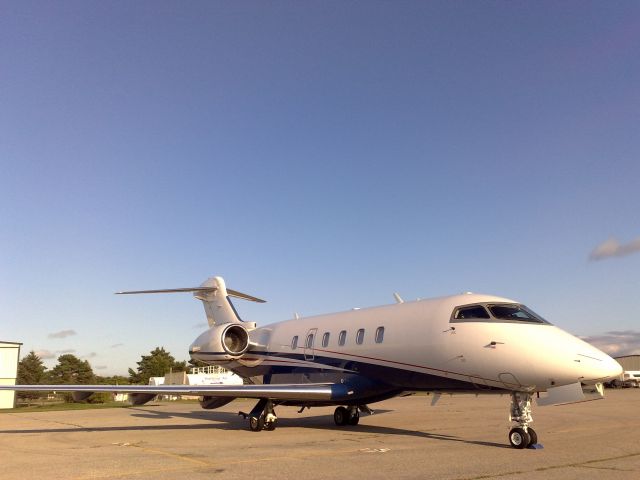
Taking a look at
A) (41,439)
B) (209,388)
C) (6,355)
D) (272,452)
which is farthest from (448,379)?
(6,355)

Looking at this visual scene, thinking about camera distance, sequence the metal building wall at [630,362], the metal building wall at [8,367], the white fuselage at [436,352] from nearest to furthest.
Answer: the white fuselage at [436,352] < the metal building wall at [8,367] < the metal building wall at [630,362]

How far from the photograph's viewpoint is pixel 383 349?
13703mm

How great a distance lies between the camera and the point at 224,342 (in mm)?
18641

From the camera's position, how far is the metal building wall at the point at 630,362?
71.8 metres

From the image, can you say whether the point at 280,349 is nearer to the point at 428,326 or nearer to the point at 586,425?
the point at 428,326

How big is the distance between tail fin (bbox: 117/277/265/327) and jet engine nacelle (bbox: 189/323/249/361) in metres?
2.97

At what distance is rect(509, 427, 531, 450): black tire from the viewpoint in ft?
34.0

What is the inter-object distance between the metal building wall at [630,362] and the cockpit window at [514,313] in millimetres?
70659

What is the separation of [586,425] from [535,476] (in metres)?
9.24

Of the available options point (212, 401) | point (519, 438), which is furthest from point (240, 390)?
point (519, 438)

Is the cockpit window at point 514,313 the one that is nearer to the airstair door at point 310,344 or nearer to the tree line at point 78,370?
the airstair door at point 310,344

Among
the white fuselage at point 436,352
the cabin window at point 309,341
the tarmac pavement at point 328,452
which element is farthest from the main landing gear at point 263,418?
the cabin window at point 309,341

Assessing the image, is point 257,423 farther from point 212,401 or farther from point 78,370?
point 78,370

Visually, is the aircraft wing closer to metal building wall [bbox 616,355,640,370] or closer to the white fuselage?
the white fuselage
